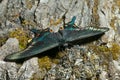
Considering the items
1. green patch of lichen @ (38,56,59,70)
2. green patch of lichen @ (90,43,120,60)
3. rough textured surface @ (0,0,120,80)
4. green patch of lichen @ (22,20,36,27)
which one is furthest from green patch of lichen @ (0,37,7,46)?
green patch of lichen @ (90,43,120,60)

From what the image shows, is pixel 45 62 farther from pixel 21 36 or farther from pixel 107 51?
pixel 107 51

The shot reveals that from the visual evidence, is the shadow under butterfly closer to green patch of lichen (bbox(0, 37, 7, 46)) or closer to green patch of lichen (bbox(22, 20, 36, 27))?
green patch of lichen (bbox(22, 20, 36, 27))

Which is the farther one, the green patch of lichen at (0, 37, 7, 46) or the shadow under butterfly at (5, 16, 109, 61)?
the green patch of lichen at (0, 37, 7, 46)

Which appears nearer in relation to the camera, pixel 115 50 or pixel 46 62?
pixel 46 62

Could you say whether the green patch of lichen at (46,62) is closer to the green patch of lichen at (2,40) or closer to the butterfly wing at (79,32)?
the butterfly wing at (79,32)

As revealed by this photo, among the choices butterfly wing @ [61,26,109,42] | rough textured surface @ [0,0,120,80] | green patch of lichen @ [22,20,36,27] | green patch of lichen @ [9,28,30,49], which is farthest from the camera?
green patch of lichen @ [22,20,36,27]

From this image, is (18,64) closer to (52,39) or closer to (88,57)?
(52,39)

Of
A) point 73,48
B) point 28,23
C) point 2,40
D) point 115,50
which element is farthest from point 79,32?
point 2,40

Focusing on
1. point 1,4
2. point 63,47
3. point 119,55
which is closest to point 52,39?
point 63,47
